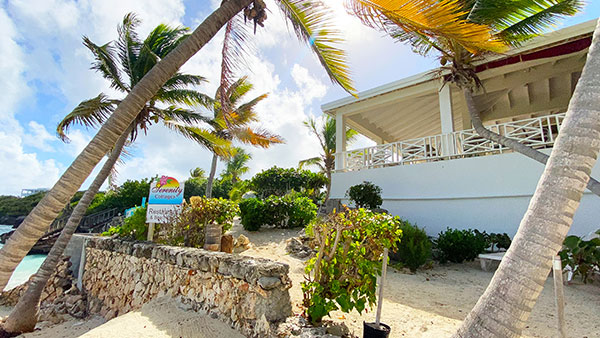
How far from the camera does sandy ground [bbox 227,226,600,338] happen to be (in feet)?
10.3

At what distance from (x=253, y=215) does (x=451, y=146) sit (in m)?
6.23

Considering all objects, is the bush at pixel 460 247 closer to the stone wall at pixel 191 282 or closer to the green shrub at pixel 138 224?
the stone wall at pixel 191 282

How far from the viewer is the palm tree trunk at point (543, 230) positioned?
1.46 meters

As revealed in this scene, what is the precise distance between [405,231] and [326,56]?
3.93m

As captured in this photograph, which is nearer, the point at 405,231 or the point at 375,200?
the point at 405,231

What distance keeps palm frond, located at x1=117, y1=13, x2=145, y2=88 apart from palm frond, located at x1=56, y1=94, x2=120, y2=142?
776 mm

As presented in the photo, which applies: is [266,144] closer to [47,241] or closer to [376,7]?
[376,7]

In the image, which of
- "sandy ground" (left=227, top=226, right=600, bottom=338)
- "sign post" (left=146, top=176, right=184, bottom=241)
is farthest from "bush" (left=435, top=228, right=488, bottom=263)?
"sign post" (left=146, top=176, right=184, bottom=241)

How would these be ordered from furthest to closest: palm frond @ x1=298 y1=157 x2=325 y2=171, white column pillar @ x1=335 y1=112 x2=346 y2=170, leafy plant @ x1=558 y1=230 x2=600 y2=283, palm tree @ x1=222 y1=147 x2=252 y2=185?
1. palm tree @ x1=222 y1=147 x2=252 y2=185
2. palm frond @ x1=298 y1=157 x2=325 y2=171
3. white column pillar @ x1=335 y1=112 x2=346 y2=170
4. leafy plant @ x1=558 y1=230 x2=600 y2=283

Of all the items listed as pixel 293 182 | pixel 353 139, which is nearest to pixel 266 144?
pixel 293 182

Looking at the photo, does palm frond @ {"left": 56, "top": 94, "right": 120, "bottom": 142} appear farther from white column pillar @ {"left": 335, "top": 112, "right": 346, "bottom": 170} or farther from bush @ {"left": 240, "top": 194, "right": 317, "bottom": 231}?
white column pillar @ {"left": 335, "top": 112, "right": 346, "bottom": 170}

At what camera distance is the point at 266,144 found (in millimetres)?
8250

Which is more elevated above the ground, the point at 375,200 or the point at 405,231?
the point at 375,200

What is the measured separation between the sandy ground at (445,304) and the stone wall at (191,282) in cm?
63
